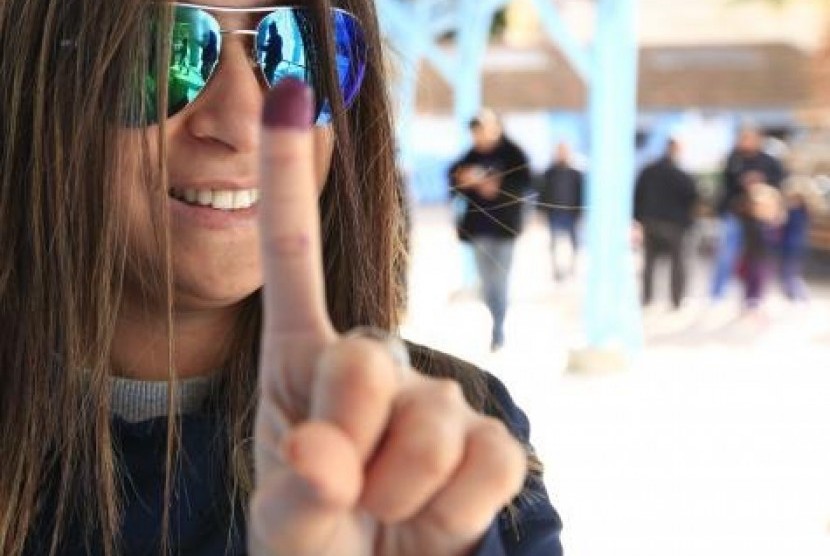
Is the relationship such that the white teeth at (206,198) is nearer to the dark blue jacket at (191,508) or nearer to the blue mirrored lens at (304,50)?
the blue mirrored lens at (304,50)

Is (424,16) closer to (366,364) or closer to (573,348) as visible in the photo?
(573,348)

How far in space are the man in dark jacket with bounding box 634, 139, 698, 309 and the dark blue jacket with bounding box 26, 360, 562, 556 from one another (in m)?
8.01

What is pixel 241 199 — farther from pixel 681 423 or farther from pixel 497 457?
pixel 681 423

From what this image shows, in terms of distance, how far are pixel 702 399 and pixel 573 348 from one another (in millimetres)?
1053

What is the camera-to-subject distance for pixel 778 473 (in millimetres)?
4734

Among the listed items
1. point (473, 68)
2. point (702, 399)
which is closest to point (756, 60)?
point (473, 68)

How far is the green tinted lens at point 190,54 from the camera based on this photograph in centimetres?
105

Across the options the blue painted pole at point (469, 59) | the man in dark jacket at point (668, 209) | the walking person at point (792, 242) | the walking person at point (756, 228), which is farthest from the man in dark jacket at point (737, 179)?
the blue painted pole at point (469, 59)

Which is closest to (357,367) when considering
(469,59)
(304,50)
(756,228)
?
(304,50)

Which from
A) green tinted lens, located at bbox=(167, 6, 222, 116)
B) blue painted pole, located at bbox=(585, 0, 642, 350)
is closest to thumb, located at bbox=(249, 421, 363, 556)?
green tinted lens, located at bbox=(167, 6, 222, 116)

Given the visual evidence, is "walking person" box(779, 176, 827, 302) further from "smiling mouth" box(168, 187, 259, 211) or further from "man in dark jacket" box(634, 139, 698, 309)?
"smiling mouth" box(168, 187, 259, 211)

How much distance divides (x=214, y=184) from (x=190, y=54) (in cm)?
12

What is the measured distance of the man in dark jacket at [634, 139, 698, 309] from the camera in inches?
351

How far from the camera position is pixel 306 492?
0.60 m
